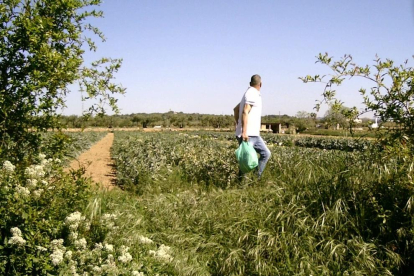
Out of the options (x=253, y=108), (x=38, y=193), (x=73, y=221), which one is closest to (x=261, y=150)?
(x=253, y=108)

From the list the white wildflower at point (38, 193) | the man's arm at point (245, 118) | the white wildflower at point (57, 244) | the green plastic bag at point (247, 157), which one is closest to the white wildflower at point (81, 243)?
the white wildflower at point (57, 244)

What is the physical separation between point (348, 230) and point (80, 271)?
267cm

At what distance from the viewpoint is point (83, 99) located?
4.16 metres

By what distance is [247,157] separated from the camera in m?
5.08

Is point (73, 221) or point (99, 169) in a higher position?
point (73, 221)

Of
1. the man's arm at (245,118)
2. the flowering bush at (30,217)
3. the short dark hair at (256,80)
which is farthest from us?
the short dark hair at (256,80)

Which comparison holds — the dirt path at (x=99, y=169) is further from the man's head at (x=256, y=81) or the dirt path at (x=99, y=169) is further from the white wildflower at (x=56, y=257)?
the man's head at (x=256, y=81)

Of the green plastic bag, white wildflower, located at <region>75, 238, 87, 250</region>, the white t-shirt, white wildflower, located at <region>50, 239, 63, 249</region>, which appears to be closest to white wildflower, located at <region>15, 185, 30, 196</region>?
white wildflower, located at <region>50, 239, 63, 249</region>

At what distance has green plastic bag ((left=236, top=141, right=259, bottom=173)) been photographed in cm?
507

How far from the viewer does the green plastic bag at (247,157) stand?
5.07 meters

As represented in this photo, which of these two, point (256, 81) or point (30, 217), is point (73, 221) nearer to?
point (30, 217)

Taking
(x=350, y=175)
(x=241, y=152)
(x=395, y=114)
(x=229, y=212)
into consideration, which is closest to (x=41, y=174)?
(x=229, y=212)

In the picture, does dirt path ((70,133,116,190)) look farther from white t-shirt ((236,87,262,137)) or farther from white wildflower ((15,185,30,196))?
white t-shirt ((236,87,262,137))

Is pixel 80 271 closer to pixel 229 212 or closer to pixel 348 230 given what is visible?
pixel 229 212
